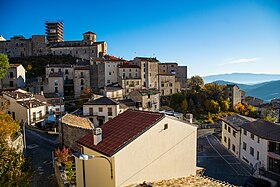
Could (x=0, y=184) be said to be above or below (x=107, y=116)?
above

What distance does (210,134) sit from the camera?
41781 mm

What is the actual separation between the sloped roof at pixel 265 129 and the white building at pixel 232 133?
106 inches

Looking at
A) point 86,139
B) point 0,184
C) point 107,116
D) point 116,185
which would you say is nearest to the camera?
point 0,184

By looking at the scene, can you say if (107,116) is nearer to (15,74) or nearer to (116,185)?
(116,185)

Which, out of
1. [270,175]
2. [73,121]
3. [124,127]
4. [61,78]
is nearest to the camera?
[124,127]

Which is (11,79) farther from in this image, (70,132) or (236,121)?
(236,121)

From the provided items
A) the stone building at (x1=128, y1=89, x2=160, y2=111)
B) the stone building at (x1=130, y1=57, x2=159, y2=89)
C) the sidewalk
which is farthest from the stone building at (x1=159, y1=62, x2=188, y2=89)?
the sidewalk

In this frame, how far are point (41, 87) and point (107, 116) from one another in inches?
1035

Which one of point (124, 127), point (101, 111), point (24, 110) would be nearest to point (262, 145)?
point (124, 127)

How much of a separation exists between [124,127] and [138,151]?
1780 millimetres

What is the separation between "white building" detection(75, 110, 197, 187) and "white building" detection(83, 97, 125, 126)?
20.6 metres

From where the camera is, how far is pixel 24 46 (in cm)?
7712

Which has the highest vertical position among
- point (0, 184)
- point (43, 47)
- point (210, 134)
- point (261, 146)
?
point (43, 47)

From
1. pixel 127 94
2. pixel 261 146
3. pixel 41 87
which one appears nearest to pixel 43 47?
pixel 41 87
